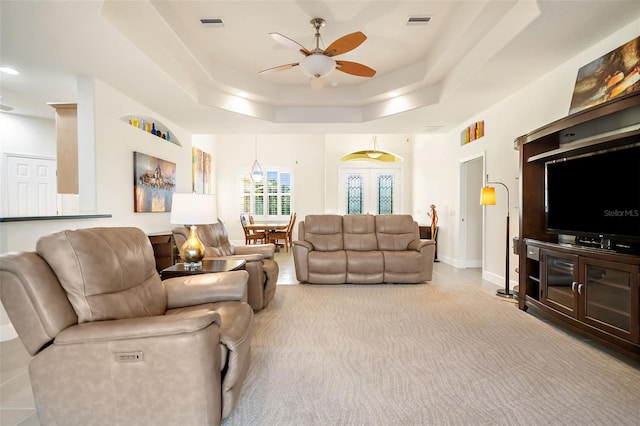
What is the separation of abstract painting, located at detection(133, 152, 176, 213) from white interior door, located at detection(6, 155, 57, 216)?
Answer: 6.58 feet

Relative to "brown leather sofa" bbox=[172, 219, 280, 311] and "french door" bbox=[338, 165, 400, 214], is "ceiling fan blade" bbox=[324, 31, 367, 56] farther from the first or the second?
"french door" bbox=[338, 165, 400, 214]

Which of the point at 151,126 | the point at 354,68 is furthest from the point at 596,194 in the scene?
the point at 151,126

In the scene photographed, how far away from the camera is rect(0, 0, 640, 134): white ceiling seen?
2678 mm

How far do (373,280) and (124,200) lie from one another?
362cm

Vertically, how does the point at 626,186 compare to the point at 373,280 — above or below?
above

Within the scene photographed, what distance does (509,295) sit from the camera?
4012 millimetres

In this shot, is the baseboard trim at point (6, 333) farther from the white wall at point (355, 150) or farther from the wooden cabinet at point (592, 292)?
the white wall at point (355, 150)

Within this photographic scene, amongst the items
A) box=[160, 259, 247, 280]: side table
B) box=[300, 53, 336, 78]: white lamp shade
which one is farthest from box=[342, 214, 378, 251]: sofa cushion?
box=[300, 53, 336, 78]: white lamp shade

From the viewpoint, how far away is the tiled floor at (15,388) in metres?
1.72

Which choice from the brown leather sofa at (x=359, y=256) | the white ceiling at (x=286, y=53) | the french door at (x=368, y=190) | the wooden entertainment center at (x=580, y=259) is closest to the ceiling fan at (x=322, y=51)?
the white ceiling at (x=286, y=53)

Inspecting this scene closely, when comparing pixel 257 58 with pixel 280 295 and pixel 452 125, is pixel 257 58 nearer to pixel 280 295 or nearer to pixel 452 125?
pixel 280 295

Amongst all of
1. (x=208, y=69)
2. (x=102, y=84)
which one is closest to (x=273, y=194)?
(x=208, y=69)

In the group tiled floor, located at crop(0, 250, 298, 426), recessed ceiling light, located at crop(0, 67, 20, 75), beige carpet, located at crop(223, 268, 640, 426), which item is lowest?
tiled floor, located at crop(0, 250, 298, 426)

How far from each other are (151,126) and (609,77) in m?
5.70
